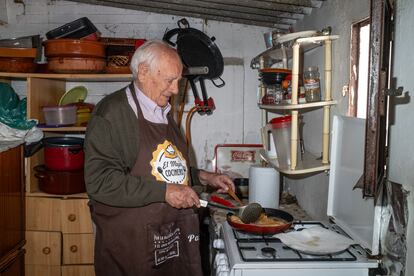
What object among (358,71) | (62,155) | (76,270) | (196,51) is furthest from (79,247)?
(358,71)

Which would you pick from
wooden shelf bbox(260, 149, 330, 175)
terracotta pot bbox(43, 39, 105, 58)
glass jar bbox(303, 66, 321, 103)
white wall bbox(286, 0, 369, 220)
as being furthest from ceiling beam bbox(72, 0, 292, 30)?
wooden shelf bbox(260, 149, 330, 175)

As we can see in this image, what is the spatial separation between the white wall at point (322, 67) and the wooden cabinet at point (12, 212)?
5.73 feet

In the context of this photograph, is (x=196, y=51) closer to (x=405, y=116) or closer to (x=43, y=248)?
(x=43, y=248)

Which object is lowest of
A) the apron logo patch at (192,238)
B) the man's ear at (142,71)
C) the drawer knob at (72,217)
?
the drawer knob at (72,217)

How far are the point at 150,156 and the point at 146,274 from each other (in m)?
0.45

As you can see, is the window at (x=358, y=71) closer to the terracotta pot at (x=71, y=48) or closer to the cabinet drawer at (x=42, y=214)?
the terracotta pot at (x=71, y=48)

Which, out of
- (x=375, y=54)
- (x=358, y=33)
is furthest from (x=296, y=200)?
(x=375, y=54)

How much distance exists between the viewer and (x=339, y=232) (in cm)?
165

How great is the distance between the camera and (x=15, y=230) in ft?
8.00

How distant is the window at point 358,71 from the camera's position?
1.60 meters

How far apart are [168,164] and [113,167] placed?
0.76ft

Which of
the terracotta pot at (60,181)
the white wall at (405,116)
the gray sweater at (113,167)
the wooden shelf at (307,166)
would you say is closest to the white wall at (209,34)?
the terracotta pot at (60,181)

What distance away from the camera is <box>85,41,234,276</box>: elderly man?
1.44 meters

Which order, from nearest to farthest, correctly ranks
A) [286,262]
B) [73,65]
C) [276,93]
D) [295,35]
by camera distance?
[286,262] → [295,35] → [276,93] → [73,65]
